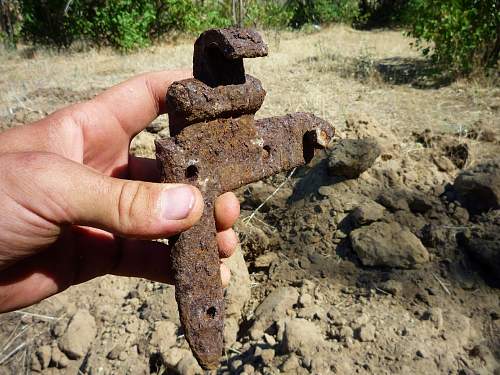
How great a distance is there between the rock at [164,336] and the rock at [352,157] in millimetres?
1843

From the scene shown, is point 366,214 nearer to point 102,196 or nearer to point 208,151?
point 208,151

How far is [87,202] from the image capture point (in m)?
1.54

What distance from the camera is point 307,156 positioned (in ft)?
6.38

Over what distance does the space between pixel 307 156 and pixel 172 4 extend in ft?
39.1

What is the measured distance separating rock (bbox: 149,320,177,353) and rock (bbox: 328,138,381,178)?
184 centimetres

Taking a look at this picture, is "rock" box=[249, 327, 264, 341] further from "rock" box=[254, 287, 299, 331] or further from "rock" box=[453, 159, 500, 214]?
"rock" box=[453, 159, 500, 214]

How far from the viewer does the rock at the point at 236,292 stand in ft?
9.23

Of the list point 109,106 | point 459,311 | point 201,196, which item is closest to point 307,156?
point 201,196

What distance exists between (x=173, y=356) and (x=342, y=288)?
1.21 m

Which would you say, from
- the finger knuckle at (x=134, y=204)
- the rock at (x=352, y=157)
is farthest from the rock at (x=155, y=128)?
the finger knuckle at (x=134, y=204)

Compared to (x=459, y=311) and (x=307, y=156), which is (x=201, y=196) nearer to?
(x=307, y=156)

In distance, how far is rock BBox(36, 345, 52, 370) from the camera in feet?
9.20

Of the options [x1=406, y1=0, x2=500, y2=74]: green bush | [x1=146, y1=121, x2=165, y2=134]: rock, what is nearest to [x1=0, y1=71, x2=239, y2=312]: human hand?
[x1=146, y1=121, x2=165, y2=134]: rock

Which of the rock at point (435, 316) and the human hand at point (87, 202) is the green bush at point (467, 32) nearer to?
the rock at point (435, 316)
